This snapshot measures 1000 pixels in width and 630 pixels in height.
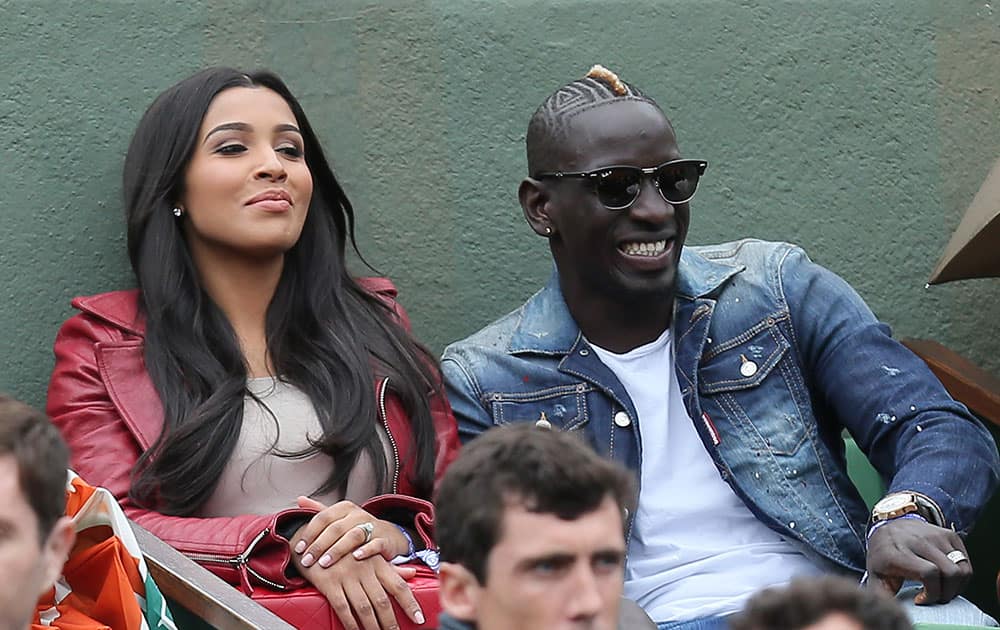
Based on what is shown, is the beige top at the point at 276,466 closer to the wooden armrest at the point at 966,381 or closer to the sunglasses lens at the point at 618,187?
the sunglasses lens at the point at 618,187

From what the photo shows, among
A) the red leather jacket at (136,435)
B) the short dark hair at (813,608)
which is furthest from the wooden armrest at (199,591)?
the short dark hair at (813,608)

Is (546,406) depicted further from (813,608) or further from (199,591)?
(813,608)

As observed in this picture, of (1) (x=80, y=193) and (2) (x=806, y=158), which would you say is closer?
(1) (x=80, y=193)

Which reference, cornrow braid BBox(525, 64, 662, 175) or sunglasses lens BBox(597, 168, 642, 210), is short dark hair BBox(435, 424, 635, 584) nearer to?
sunglasses lens BBox(597, 168, 642, 210)

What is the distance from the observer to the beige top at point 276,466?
374 centimetres

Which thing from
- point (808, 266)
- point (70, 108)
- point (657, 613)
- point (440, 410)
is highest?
point (70, 108)

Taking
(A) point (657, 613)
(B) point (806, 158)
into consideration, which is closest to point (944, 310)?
(B) point (806, 158)

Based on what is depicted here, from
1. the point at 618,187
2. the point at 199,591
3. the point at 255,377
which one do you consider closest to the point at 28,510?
the point at 199,591

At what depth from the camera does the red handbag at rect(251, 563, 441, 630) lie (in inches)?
133

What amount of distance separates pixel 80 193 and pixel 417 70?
961 millimetres

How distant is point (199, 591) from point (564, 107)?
149 cm

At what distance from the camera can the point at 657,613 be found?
3.59 meters

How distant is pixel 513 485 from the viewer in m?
2.38

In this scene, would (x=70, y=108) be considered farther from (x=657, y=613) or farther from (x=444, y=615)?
(x=444, y=615)
